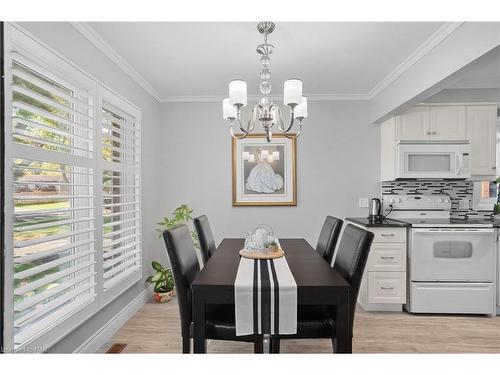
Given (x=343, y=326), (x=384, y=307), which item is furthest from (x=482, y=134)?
(x=343, y=326)

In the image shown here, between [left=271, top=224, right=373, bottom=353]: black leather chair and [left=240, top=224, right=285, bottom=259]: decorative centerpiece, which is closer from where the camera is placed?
[left=271, top=224, right=373, bottom=353]: black leather chair

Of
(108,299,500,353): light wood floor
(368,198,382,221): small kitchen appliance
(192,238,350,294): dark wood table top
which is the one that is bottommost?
(108,299,500,353): light wood floor

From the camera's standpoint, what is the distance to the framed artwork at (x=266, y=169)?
3791 mm

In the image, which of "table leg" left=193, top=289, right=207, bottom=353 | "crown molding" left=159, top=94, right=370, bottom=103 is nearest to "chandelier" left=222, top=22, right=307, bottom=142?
"table leg" left=193, top=289, right=207, bottom=353

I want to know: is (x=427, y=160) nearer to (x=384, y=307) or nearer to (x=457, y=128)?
(x=457, y=128)

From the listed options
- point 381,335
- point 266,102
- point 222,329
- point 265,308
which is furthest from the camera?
point 381,335

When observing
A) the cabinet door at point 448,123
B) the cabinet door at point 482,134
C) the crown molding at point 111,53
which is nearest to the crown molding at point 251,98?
the crown molding at point 111,53

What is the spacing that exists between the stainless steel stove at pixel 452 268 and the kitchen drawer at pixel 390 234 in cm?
9

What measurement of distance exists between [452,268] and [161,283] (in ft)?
9.83

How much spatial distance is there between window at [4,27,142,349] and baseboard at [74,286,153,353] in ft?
0.71

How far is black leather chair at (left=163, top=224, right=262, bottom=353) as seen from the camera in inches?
67.1

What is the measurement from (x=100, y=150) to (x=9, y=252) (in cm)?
109

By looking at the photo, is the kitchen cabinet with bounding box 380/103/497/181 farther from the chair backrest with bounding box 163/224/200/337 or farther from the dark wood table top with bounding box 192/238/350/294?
the chair backrest with bounding box 163/224/200/337

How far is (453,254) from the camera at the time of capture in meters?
3.02
